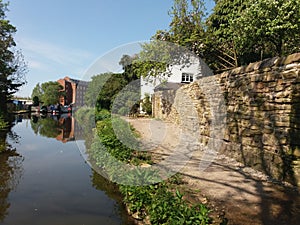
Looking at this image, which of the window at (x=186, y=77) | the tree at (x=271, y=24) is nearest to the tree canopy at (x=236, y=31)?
the tree at (x=271, y=24)

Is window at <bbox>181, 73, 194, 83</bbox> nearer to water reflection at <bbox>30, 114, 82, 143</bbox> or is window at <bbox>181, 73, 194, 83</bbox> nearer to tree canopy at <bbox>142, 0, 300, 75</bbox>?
tree canopy at <bbox>142, 0, 300, 75</bbox>

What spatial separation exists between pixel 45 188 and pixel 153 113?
44.4ft

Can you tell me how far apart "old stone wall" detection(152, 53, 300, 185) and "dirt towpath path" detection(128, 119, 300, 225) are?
14.2 inches

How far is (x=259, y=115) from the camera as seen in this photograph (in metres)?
4.65

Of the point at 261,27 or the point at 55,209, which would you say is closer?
the point at 55,209

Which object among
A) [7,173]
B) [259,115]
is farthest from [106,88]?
[259,115]

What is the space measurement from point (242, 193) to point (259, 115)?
193 centimetres

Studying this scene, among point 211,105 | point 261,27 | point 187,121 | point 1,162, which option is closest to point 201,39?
point 261,27

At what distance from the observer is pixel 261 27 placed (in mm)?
8680

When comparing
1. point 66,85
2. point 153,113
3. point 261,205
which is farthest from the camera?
→ point 66,85

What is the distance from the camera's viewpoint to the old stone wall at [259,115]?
378cm

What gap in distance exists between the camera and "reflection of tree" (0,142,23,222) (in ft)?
13.8

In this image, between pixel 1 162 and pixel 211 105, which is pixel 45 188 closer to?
pixel 1 162

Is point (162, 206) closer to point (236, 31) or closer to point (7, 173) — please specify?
point (7, 173)
